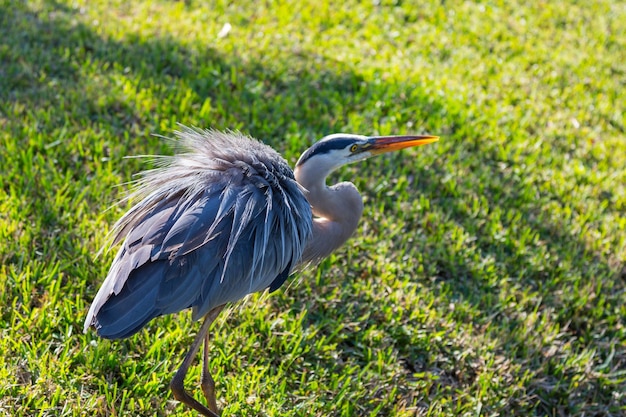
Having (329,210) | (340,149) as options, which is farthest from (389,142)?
(329,210)

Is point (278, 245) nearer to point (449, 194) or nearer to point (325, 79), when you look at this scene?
point (449, 194)

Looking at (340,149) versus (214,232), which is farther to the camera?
(340,149)

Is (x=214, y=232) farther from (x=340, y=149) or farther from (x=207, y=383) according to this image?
(x=340, y=149)

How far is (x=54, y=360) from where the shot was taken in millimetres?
3412

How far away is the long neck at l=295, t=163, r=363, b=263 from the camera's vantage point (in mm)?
3773

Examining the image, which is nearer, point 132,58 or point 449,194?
point 449,194

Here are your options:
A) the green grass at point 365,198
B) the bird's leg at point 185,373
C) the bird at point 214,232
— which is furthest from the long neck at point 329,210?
the bird's leg at point 185,373

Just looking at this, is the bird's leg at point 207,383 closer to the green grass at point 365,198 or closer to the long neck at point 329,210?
the green grass at point 365,198

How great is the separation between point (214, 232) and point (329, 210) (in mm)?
860

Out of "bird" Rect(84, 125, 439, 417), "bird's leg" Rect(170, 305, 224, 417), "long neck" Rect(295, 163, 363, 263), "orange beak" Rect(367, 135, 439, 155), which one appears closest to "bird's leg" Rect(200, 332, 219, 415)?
"bird" Rect(84, 125, 439, 417)

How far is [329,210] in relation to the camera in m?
3.84

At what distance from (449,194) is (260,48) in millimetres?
2187

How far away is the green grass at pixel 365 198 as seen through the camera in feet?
12.1

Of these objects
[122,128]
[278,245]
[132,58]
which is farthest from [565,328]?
[132,58]
